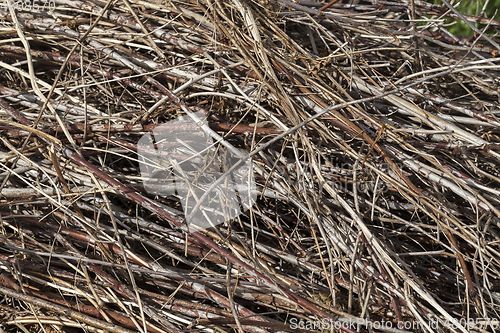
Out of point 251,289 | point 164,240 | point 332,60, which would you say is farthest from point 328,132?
point 164,240

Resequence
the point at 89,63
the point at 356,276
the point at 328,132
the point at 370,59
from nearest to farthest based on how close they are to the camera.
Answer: the point at 356,276 → the point at 328,132 → the point at 89,63 → the point at 370,59

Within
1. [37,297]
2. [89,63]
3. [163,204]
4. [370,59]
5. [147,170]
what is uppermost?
[89,63]

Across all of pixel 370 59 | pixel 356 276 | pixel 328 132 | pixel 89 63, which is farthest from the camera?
pixel 370 59

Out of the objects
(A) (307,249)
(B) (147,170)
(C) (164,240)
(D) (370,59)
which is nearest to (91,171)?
(B) (147,170)

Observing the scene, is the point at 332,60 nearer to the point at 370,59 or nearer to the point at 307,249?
the point at 370,59

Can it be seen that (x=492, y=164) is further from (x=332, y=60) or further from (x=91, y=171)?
(x=91, y=171)

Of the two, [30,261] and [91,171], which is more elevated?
[91,171]

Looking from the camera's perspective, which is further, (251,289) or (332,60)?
(332,60)
